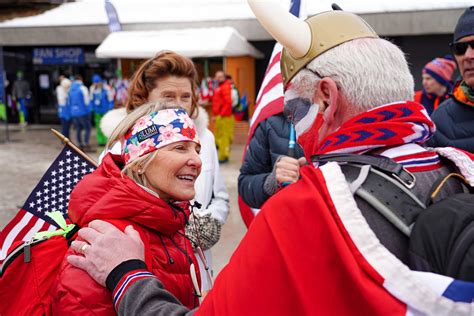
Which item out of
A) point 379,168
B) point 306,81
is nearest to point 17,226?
point 306,81

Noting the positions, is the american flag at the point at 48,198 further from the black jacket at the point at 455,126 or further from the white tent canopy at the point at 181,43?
the white tent canopy at the point at 181,43

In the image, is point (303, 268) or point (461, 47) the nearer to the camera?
point (303, 268)

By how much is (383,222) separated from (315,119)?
1.24 feet

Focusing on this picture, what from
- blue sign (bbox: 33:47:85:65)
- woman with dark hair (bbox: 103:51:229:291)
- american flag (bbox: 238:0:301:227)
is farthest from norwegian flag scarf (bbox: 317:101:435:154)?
blue sign (bbox: 33:47:85:65)

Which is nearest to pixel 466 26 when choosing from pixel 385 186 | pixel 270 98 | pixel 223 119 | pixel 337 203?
pixel 270 98

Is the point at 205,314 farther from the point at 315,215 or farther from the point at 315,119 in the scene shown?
the point at 315,119

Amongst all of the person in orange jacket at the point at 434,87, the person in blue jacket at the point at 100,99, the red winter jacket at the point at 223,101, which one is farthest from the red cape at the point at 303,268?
the person in blue jacket at the point at 100,99

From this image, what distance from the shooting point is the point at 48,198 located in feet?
7.74

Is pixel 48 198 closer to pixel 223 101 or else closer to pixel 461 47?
pixel 461 47

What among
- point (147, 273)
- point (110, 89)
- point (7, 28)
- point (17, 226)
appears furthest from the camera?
point (7, 28)

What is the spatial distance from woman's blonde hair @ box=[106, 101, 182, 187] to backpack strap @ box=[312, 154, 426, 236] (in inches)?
36.2

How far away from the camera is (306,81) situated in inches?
55.1

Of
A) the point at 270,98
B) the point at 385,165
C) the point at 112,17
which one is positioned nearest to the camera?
the point at 385,165

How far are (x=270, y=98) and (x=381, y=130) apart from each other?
236 centimetres
